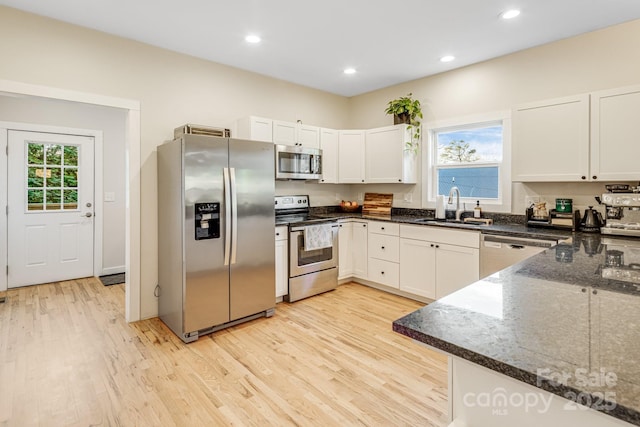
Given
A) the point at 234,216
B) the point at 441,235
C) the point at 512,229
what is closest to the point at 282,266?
the point at 234,216

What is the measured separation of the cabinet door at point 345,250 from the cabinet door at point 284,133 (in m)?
1.23

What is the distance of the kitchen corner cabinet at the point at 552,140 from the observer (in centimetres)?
290

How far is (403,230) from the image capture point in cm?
394

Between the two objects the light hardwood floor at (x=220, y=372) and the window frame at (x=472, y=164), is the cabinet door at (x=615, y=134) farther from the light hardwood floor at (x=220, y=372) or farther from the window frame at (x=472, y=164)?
the light hardwood floor at (x=220, y=372)

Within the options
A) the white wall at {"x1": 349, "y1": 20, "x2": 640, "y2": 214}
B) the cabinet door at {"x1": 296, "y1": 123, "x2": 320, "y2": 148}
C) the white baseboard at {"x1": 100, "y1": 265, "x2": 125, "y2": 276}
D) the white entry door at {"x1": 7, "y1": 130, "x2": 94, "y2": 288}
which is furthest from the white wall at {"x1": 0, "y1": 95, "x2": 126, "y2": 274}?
the white wall at {"x1": 349, "y1": 20, "x2": 640, "y2": 214}

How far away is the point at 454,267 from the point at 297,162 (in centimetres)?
213

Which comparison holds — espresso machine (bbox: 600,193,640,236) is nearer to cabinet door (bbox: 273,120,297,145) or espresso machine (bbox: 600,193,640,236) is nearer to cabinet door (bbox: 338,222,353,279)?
cabinet door (bbox: 338,222,353,279)

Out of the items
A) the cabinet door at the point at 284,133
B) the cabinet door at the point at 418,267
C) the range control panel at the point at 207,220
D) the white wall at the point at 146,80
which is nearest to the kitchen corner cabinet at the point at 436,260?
the cabinet door at the point at 418,267

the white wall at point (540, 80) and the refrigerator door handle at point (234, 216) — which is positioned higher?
the white wall at point (540, 80)

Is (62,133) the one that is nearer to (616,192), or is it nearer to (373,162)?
(373,162)

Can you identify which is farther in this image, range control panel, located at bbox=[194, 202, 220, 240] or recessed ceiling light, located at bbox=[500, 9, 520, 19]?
range control panel, located at bbox=[194, 202, 220, 240]

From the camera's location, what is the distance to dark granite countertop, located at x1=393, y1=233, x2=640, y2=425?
26.1 inches

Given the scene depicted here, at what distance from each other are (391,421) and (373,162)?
3315 mm

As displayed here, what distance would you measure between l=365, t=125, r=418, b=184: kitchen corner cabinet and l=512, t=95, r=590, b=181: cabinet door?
1317mm
